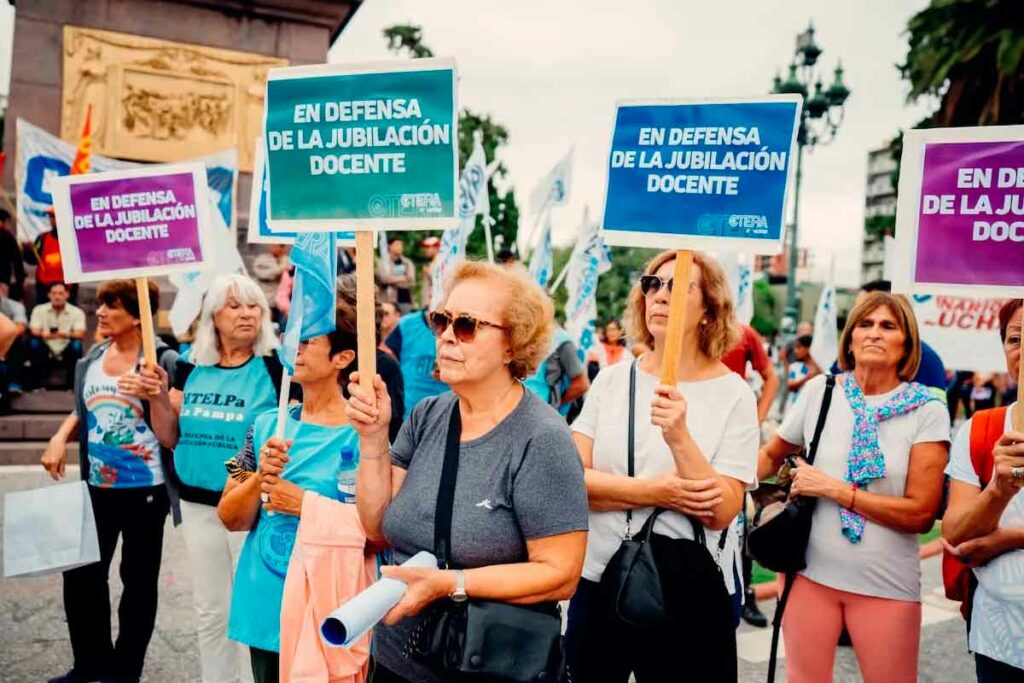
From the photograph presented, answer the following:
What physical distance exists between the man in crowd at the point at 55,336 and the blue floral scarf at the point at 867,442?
912 cm

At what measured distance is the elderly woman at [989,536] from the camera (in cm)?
239

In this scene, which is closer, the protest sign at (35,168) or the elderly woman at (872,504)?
the elderly woman at (872,504)

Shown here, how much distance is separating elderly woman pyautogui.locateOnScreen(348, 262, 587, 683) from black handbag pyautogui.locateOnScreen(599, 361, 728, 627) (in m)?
0.41

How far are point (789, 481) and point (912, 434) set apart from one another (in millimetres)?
451

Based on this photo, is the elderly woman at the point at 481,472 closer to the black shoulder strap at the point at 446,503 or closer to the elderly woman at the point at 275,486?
the black shoulder strap at the point at 446,503

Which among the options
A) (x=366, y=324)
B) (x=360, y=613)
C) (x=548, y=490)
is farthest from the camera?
(x=366, y=324)

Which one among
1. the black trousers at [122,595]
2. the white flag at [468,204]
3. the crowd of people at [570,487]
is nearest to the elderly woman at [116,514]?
the black trousers at [122,595]

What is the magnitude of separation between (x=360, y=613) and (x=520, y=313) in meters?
0.89

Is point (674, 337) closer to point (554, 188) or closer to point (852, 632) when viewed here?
point (852, 632)

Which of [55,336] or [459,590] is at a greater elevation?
[459,590]

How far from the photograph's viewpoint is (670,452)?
8.43 ft

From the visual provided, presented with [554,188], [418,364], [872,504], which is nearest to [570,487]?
[872,504]

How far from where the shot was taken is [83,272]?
3.72 metres

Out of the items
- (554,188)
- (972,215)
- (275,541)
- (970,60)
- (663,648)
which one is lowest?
(663,648)
